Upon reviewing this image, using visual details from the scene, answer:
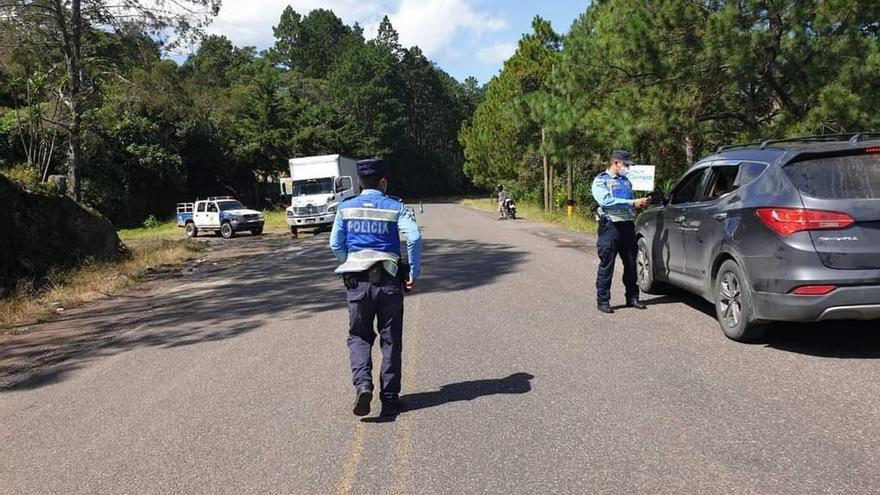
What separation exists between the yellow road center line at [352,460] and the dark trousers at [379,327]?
1.08 feet

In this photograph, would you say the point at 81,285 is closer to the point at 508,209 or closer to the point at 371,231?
the point at 371,231

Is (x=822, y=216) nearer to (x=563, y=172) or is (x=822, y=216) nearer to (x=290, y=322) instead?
(x=290, y=322)

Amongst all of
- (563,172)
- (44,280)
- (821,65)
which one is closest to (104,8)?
(44,280)

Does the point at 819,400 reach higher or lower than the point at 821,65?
lower

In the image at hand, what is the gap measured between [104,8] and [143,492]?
17796 mm

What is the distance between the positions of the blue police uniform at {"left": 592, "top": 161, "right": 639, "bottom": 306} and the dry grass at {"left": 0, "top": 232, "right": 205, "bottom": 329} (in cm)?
840

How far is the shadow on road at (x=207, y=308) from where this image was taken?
788cm

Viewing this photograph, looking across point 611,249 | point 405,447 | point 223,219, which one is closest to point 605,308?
point 611,249

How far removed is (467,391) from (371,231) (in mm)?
1560

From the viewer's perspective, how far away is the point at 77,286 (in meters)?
13.1

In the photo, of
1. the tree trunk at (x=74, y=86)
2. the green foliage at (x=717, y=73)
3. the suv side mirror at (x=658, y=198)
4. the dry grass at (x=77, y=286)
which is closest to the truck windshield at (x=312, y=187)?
the dry grass at (x=77, y=286)

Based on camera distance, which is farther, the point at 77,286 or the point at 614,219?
the point at 77,286

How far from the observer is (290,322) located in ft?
29.2

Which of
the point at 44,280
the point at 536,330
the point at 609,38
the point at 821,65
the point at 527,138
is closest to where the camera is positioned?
the point at 536,330
